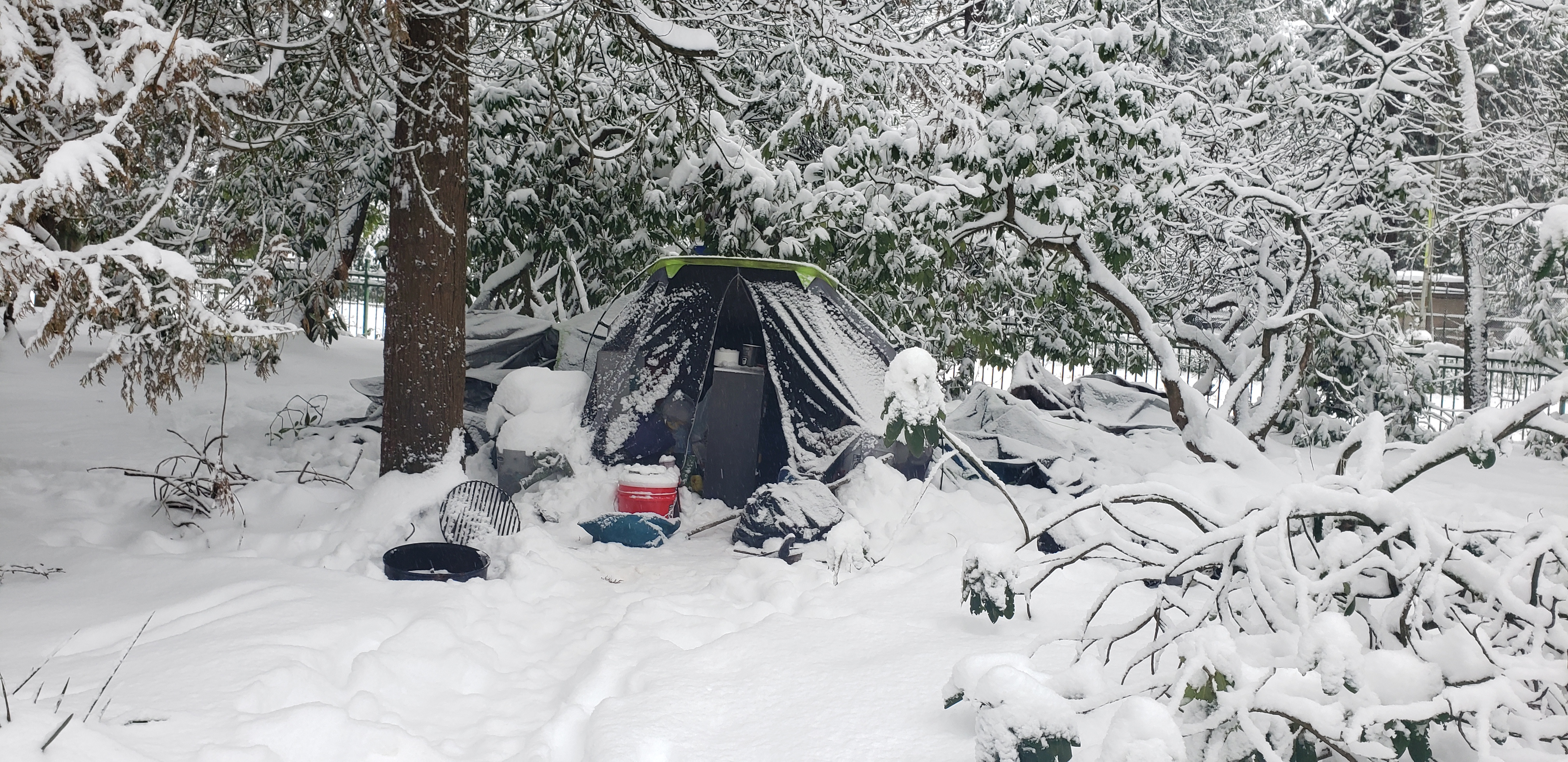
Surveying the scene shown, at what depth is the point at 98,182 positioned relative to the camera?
2.71m

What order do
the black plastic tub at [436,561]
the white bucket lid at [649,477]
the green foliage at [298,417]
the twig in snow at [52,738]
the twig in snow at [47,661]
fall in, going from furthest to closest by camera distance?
the green foliage at [298,417]
the white bucket lid at [649,477]
the black plastic tub at [436,561]
the twig in snow at [47,661]
the twig in snow at [52,738]

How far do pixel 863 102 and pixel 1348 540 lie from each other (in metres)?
5.25

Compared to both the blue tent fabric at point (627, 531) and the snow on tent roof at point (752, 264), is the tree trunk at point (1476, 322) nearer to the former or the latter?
the snow on tent roof at point (752, 264)

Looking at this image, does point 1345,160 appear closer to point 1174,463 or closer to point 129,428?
point 1174,463

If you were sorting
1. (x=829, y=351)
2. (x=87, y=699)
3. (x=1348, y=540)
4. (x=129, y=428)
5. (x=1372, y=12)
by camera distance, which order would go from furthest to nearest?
(x=1372, y=12) < (x=129, y=428) < (x=829, y=351) < (x=87, y=699) < (x=1348, y=540)

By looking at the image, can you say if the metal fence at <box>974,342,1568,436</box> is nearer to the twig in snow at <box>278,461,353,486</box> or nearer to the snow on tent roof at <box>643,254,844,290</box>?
the snow on tent roof at <box>643,254,844,290</box>

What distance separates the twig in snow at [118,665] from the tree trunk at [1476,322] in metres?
11.6

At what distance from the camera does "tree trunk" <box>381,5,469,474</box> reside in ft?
17.5

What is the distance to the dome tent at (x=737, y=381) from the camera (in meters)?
5.95

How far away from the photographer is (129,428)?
21.7ft

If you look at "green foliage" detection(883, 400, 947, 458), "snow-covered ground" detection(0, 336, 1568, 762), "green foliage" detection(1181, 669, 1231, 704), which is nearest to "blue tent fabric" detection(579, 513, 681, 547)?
"snow-covered ground" detection(0, 336, 1568, 762)

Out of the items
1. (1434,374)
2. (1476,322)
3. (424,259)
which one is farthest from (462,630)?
(1476,322)

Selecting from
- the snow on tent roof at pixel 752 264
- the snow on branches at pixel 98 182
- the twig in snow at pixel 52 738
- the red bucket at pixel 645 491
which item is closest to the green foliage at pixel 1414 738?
Answer: the twig in snow at pixel 52 738

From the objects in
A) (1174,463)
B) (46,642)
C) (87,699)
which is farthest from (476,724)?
(1174,463)
